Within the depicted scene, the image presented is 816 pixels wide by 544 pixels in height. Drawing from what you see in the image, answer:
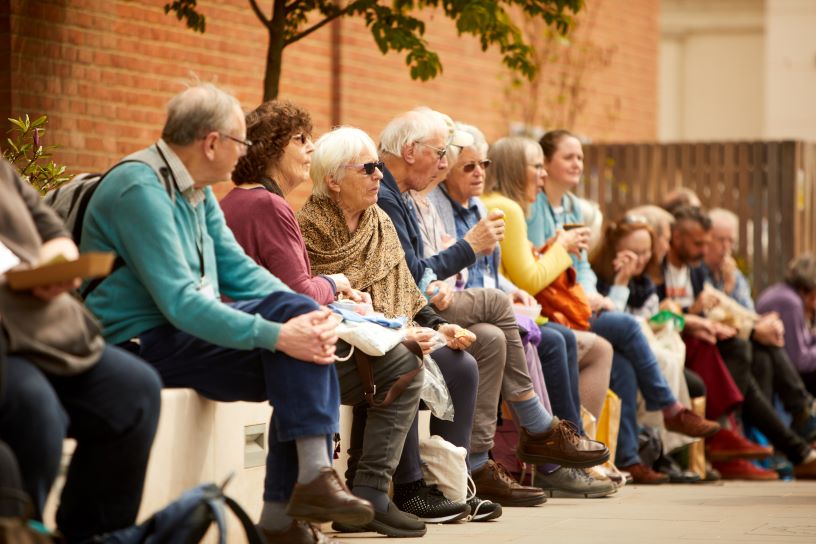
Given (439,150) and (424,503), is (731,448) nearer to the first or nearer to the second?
(439,150)

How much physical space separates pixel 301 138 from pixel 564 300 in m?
2.35

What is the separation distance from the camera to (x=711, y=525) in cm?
575

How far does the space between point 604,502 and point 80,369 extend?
3.63 m

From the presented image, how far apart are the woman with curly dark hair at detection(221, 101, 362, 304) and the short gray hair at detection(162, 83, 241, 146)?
0.70 meters

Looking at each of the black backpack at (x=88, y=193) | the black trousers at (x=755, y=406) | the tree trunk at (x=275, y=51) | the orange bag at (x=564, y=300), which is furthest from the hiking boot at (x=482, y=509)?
the black trousers at (x=755, y=406)

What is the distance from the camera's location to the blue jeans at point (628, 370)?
780 cm

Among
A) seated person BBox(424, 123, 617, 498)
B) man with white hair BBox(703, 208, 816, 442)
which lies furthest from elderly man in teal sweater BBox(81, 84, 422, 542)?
man with white hair BBox(703, 208, 816, 442)

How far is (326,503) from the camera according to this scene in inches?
172

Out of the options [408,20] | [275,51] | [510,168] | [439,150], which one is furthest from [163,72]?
[439,150]

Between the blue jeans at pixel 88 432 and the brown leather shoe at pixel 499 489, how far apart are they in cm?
264

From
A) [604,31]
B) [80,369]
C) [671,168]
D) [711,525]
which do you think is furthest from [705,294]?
[604,31]

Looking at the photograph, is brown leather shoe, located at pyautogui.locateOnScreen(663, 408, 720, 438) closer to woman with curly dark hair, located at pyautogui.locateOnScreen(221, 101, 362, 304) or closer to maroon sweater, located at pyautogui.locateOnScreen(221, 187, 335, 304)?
woman with curly dark hair, located at pyautogui.locateOnScreen(221, 101, 362, 304)

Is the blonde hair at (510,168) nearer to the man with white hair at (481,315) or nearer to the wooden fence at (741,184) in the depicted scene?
the man with white hair at (481,315)

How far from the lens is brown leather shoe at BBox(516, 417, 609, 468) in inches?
257
